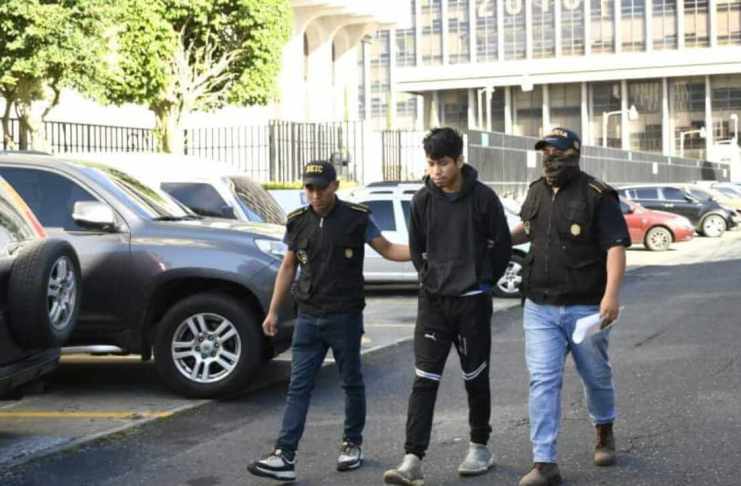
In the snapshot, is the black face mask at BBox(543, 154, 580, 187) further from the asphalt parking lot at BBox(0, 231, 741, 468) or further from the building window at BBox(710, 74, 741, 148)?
the building window at BBox(710, 74, 741, 148)

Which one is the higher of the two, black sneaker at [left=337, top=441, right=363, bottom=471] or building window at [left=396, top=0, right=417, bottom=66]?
building window at [left=396, top=0, right=417, bottom=66]

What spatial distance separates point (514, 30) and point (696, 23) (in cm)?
1933

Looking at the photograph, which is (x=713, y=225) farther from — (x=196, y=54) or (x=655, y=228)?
(x=196, y=54)

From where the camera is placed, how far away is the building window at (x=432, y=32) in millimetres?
120000

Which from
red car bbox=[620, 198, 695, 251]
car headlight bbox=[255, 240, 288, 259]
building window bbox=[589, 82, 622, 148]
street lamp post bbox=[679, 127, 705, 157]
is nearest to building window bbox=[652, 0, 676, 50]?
building window bbox=[589, 82, 622, 148]

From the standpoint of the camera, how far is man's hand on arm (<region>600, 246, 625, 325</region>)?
5.48 m

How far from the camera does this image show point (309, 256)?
606 cm

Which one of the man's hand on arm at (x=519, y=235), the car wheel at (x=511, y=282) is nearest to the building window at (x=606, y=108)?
the car wheel at (x=511, y=282)

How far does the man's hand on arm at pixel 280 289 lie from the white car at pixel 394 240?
9.31 metres

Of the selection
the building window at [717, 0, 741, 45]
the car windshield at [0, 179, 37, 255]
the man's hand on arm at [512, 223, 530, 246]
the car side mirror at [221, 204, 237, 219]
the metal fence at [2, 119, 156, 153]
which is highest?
the building window at [717, 0, 741, 45]

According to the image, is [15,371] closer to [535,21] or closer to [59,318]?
[59,318]

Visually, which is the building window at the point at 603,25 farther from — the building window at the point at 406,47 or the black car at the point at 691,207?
the black car at the point at 691,207

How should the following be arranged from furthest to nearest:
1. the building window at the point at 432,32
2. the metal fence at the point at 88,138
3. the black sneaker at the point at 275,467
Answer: the building window at the point at 432,32, the metal fence at the point at 88,138, the black sneaker at the point at 275,467

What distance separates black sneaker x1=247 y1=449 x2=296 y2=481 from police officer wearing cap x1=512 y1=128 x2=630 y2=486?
4.10ft
